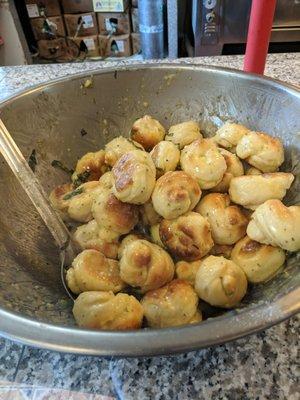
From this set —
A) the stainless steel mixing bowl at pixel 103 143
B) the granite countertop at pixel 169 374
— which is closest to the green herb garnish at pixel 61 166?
the stainless steel mixing bowl at pixel 103 143

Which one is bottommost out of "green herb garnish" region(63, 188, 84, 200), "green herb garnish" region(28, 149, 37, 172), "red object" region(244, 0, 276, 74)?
"green herb garnish" region(63, 188, 84, 200)

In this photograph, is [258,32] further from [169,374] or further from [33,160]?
[169,374]

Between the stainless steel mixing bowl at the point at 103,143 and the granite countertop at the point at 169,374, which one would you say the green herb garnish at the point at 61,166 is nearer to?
the stainless steel mixing bowl at the point at 103,143

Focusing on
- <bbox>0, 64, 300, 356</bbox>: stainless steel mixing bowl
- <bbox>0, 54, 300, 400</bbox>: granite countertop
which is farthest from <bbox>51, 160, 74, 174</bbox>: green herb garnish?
<bbox>0, 54, 300, 400</bbox>: granite countertop

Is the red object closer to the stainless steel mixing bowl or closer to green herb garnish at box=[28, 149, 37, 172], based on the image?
the stainless steel mixing bowl

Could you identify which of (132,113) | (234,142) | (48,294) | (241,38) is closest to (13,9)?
(241,38)

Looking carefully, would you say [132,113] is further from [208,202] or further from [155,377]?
[155,377]

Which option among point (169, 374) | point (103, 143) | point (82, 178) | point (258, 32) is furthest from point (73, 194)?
point (258, 32)
